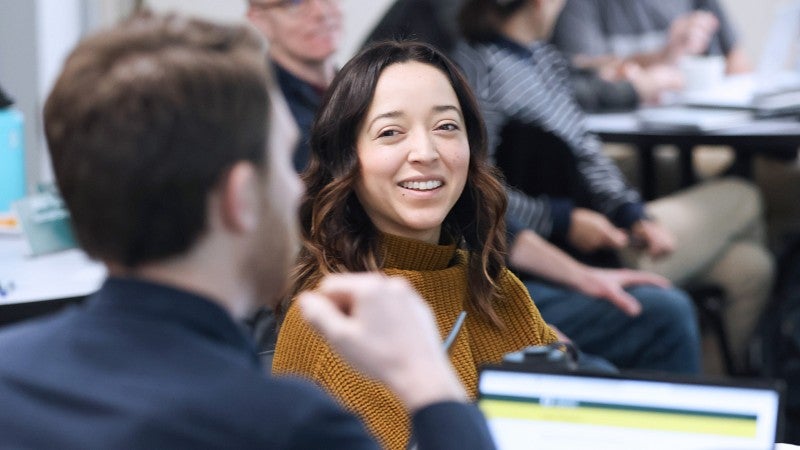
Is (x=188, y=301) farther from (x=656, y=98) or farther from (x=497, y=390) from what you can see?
(x=656, y=98)

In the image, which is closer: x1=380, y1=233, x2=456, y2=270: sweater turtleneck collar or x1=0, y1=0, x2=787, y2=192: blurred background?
x1=380, y1=233, x2=456, y2=270: sweater turtleneck collar

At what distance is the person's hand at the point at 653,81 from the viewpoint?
12.7 ft

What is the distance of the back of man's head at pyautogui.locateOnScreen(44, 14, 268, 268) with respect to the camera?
0.82m

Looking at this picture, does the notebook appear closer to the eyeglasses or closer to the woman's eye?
the eyeglasses

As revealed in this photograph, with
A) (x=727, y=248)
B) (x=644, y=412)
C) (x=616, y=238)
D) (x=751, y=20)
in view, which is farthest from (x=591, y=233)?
(x=751, y=20)

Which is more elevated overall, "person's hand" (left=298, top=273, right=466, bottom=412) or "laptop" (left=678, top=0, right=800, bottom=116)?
"person's hand" (left=298, top=273, right=466, bottom=412)

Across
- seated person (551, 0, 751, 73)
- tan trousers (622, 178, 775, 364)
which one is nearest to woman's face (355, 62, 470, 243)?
tan trousers (622, 178, 775, 364)

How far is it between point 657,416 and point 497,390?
15 centimetres

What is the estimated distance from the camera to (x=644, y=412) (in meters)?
1.10

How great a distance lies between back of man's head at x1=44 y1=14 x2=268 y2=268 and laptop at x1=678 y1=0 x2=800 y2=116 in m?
2.88

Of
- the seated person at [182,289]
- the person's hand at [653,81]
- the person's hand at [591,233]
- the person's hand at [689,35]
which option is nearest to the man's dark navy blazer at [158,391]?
the seated person at [182,289]

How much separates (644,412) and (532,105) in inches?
67.5

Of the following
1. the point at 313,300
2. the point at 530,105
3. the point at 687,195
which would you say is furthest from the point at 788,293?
the point at 313,300

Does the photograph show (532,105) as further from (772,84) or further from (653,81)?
(772,84)
